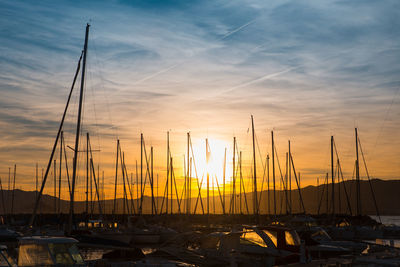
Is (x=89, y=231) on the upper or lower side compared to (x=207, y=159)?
lower

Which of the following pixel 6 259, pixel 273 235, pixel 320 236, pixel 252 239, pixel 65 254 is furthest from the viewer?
pixel 320 236

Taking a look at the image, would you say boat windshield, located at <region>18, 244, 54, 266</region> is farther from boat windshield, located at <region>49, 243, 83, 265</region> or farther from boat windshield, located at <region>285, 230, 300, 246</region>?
boat windshield, located at <region>285, 230, 300, 246</region>

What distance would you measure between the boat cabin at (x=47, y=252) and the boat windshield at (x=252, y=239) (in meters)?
9.78

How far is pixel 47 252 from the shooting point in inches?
831

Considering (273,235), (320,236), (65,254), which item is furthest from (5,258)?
(320,236)

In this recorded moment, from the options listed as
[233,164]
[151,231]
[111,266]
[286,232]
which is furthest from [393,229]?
[111,266]

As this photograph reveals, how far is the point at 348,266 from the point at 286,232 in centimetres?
434

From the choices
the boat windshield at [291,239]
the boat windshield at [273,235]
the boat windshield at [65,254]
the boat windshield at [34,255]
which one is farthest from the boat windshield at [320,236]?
the boat windshield at [34,255]

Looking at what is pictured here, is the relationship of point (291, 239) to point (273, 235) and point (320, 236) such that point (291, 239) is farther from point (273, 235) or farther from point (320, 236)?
point (320, 236)

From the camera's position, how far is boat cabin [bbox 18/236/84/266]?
2108 cm

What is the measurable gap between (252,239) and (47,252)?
11.7 m

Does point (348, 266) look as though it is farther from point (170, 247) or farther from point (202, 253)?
point (170, 247)

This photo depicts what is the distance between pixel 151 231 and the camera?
56594mm

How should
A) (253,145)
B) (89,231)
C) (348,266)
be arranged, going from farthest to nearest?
(253,145)
(89,231)
(348,266)
